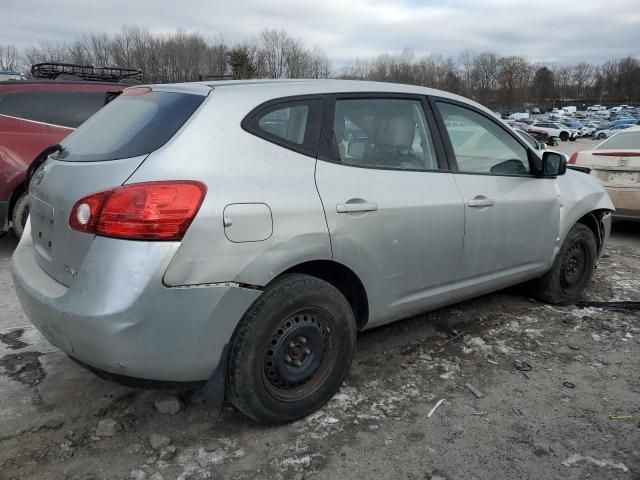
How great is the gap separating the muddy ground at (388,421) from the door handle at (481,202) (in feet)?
3.25

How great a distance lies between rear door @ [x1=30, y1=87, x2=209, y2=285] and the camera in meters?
2.38

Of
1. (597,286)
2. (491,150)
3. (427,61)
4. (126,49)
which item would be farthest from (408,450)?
(427,61)

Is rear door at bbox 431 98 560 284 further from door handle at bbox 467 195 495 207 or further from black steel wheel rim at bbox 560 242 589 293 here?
black steel wheel rim at bbox 560 242 589 293

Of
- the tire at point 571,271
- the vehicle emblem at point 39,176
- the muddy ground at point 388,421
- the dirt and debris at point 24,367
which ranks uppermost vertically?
the vehicle emblem at point 39,176

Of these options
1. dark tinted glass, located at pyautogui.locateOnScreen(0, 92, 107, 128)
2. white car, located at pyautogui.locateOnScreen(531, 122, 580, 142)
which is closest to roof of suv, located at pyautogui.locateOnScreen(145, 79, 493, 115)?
dark tinted glass, located at pyautogui.locateOnScreen(0, 92, 107, 128)

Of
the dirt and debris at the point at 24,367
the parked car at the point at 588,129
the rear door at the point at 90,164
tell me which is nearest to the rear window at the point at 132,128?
the rear door at the point at 90,164

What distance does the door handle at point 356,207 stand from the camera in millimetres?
2760

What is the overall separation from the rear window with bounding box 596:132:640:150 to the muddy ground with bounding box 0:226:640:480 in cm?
438

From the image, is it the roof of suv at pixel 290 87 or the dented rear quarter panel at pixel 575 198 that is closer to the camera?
the roof of suv at pixel 290 87

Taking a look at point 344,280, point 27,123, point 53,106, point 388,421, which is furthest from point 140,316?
point 53,106

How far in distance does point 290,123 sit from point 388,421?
1.63 m

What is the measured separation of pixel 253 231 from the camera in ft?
7.90

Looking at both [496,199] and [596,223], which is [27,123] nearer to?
[496,199]

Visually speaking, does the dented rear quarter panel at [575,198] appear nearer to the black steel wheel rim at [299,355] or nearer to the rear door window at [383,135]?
the rear door window at [383,135]
